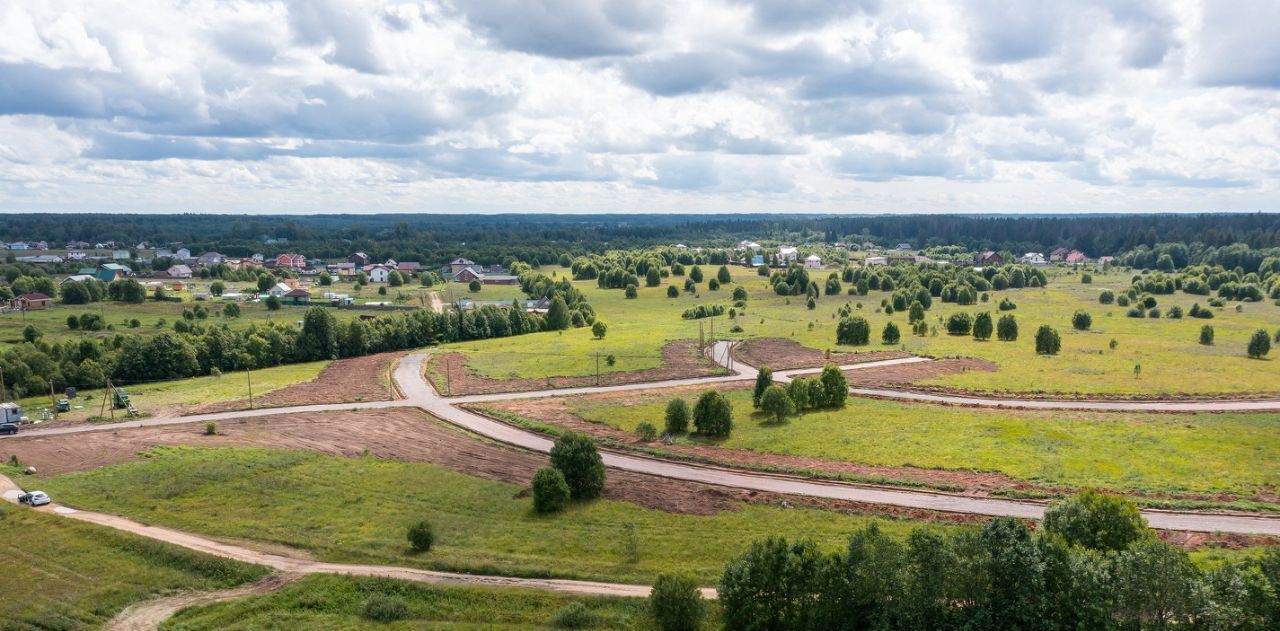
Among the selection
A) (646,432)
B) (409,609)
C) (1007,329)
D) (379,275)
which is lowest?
(409,609)

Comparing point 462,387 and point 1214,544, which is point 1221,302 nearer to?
point 1214,544

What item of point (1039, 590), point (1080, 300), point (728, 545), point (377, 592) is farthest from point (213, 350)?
point (1080, 300)

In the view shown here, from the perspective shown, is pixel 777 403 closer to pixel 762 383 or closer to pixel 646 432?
pixel 762 383

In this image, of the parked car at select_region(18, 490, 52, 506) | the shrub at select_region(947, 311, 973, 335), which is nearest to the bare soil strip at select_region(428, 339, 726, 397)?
the parked car at select_region(18, 490, 52, 506)

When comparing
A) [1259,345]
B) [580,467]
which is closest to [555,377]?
[580,467]

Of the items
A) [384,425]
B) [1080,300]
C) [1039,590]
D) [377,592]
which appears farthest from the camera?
[1080,300]

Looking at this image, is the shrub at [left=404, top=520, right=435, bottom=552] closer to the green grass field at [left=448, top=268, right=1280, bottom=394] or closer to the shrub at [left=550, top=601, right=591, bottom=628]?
the shrub at [left=550, top=601, right=591, bottom=628]

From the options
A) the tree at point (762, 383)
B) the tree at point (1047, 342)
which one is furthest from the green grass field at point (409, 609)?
the tree at point (1047, 342)
